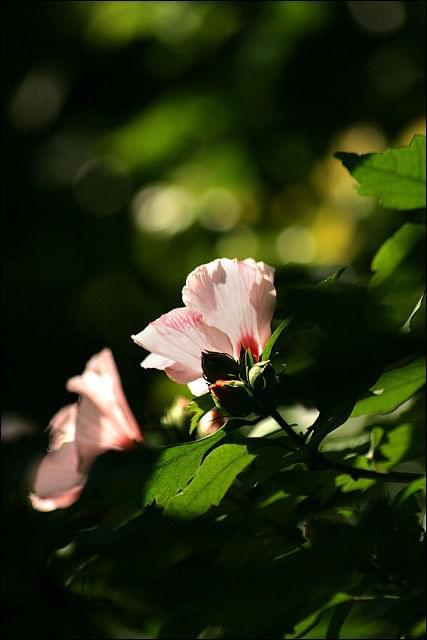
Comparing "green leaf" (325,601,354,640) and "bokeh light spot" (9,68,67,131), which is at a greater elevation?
"bokeh light spot" (9,68,67,131)

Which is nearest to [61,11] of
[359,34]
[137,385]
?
[359,34]

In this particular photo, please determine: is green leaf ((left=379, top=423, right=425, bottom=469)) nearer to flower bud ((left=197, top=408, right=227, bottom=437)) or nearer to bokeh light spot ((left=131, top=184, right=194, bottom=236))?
flower bud ((left=197, top=408, right=227, bottom=437))

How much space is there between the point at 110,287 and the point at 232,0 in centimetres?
68

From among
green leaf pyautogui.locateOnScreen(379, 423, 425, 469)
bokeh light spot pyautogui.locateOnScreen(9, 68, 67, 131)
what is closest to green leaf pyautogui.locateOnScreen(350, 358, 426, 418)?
green leaf pyautogui.locateOnScreen(379, 423, 425, 469)

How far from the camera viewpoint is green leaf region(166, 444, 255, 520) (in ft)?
2.15

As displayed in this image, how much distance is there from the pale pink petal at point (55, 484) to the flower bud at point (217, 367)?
21 centimetres

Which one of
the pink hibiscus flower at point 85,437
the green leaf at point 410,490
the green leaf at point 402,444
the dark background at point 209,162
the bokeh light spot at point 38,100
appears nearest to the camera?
the green leaf at point 410,490

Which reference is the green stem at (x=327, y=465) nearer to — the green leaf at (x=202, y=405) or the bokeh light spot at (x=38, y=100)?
the green leaf at (x=202, y=405)

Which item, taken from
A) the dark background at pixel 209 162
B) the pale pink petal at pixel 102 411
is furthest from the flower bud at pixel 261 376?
the dark background at pixel 209 162

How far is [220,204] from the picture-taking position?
2109 mm

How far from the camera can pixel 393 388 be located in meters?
0.70

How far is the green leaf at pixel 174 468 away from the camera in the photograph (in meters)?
0.64

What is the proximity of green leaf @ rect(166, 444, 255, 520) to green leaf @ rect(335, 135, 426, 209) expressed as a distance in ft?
0.67

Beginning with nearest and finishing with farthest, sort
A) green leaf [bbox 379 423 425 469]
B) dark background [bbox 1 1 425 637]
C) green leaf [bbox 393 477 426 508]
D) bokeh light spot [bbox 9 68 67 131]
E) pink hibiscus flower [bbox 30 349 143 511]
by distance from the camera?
green leaf [bbox 393 477 426 508], green leaf [bbox 379 423 425 469], pink hibiscus flower [bbox 30 349 143 511], dark background [bbox 1 1 425 637], bokeh light spot [bbox 9 68 67 131]
